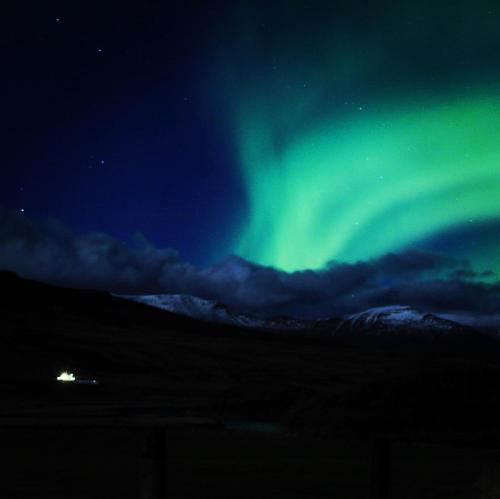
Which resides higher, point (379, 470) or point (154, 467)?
point (154, 467)

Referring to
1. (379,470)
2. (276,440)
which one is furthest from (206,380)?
(379,470)

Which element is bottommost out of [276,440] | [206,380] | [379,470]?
[276,440]

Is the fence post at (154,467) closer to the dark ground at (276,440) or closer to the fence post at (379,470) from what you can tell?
the dark ground at (276,440)

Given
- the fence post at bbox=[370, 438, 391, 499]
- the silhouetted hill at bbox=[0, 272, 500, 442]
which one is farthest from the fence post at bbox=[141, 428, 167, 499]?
the fence post at bbox=[370, 438, 391, 499]

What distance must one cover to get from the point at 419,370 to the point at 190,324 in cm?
11440

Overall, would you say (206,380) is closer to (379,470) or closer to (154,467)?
(379,470)

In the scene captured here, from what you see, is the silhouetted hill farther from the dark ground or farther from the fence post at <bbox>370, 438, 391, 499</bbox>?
the fence post at <bbox>370, 438, 391, 499</bbox>

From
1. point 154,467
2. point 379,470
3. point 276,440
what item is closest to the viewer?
point 154,467

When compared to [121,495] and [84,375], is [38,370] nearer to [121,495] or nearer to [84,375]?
[84,375]

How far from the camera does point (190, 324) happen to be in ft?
432

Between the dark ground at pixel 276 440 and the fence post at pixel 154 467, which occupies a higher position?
the fence post at pixel 154 467

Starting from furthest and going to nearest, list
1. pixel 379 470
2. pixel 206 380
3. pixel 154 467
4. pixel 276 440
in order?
pixel 206 380
pixel 276 440
pixel 379 470
pixel 154 467

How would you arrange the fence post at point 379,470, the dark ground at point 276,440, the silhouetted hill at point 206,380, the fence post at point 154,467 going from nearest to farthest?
1. the fence post at point 154,467
2. the fence post at point 379,470
3. the dark ground at point 276,440
4. the silhouetted hill at point 206,380

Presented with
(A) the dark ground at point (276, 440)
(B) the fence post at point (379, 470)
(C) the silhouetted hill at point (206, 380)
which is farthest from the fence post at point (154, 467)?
(B) the fence post at point (379, 470)
